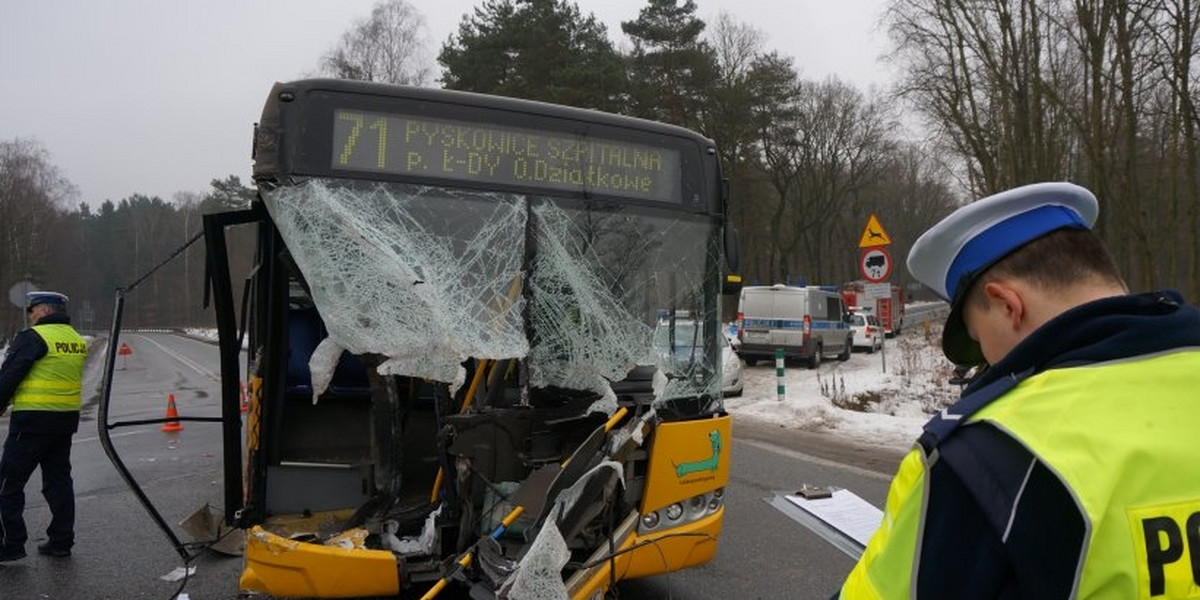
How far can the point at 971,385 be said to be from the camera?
4.51 ft

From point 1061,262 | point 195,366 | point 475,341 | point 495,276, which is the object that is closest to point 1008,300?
point 1061,262

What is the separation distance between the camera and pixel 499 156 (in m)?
4.63

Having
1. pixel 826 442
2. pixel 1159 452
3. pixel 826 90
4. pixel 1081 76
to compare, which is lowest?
pixel 826 442

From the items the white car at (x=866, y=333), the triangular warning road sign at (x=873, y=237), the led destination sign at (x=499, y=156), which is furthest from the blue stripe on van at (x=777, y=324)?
the led destination sign at (x=499, y=156)

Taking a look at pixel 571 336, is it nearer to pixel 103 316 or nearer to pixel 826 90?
pixel 826 90

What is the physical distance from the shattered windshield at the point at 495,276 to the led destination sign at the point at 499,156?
0.35 ft

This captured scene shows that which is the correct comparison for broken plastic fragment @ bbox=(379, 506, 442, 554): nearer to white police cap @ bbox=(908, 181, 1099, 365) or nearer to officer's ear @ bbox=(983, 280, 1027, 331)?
white police cap @ bbox=(908, 181, 1099, 365)

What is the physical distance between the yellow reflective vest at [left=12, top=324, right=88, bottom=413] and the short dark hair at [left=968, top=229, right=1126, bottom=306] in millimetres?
6825

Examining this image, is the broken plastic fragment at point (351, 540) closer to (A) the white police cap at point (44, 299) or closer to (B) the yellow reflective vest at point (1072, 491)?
(B) the yellow reflective vest at point (1072, 491)

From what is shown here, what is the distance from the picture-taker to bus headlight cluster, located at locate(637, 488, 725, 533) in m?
4.41

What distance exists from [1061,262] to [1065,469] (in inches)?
17.4

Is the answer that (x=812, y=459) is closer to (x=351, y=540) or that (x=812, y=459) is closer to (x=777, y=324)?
(x=351, y=540)

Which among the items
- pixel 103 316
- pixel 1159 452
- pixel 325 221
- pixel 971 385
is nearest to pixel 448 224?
pixel 325 221

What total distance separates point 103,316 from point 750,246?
81272 millimetres
